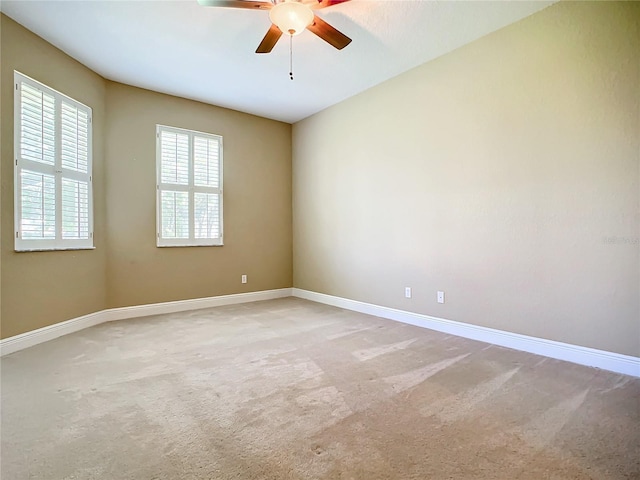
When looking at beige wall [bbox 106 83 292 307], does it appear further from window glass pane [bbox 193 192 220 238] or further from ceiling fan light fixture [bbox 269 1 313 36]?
ceiling fan light fixture [bbox 269 1 313 36]

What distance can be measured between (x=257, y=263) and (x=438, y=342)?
Result: 3.13m

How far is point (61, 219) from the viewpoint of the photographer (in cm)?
345

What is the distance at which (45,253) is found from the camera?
327 cm

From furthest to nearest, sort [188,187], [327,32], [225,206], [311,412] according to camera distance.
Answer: [225,206] → [188,187] → [327,32] → [311,412]

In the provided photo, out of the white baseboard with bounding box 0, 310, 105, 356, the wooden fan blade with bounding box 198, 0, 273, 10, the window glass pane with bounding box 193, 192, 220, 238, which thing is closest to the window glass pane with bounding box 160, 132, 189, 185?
the window glass pane with bounding box 193, 192, 220, 238

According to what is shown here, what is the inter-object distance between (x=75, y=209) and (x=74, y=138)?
0.78 metres

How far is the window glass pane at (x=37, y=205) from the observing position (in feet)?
10.0

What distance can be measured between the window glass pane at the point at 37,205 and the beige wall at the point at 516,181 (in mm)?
3467

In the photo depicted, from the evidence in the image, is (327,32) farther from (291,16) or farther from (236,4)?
(236,4)

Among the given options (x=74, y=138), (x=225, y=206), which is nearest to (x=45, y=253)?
(x=74, y=138)

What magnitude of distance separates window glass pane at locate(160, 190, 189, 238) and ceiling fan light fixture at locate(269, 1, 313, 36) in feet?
9.47

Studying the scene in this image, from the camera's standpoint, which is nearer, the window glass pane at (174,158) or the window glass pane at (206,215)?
the window glass pane at (174,158)

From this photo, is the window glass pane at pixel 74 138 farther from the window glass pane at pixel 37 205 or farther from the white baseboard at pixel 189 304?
the white baseboard at pixel 189 304

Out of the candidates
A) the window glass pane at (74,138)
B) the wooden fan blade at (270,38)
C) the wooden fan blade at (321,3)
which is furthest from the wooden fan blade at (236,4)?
the window glass pane at (74,138)
